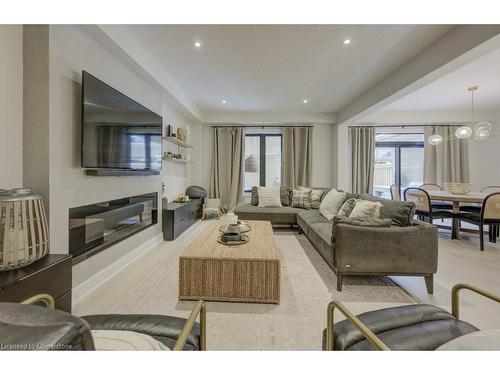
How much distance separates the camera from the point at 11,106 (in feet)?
5.20

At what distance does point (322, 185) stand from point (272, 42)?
4.02 metres

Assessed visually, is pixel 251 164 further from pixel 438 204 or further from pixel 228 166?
pixel 438 204

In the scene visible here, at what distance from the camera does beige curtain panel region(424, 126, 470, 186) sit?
541cm

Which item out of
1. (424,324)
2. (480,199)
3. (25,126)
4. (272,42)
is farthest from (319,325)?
(480,199)

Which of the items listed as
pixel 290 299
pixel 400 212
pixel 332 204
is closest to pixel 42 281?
pixel 290 299

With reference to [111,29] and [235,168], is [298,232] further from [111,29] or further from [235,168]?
[111,29]

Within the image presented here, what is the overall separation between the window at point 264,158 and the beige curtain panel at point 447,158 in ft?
12.3

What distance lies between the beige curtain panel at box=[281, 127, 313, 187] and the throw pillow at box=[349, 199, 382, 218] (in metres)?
2.93

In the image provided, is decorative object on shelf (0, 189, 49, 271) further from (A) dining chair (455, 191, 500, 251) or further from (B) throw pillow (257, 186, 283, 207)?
(A) dining chair (455, 191, 500, 251)

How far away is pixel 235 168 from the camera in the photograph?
5.76 metres

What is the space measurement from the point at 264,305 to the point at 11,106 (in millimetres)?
2448

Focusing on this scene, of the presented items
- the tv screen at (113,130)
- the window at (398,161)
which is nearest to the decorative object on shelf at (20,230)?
the tv screen at (113,130)

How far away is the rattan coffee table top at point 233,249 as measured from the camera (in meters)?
1.88
